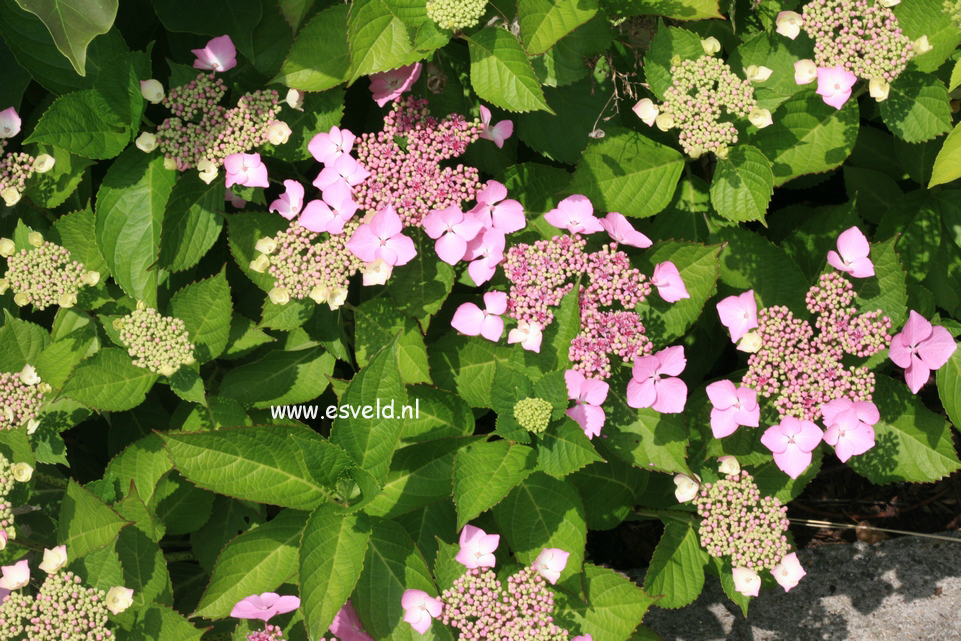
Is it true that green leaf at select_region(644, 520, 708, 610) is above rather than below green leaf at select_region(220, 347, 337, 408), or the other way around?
below

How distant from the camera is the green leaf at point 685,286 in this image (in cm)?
206

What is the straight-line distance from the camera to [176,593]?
8.29 feet

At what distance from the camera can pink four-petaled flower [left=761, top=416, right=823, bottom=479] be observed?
1970 mm

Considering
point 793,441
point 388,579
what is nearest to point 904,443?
point 793,441

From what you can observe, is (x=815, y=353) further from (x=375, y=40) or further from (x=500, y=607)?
(x=375, y=40)

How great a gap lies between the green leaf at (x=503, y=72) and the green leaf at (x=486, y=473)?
76 centimetres

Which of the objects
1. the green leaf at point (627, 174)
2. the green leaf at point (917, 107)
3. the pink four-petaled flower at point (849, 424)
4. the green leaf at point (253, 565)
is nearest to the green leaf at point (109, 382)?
the green leaf at point (253, 565)

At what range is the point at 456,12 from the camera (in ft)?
6.07

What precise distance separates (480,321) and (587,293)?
264 mm

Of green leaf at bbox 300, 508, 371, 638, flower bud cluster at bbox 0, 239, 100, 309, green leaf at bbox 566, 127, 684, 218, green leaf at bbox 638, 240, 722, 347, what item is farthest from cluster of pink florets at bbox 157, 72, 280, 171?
green leaf at bbox 638, 240, 722, 347

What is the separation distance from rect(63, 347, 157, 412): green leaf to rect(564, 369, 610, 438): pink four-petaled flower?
1.00 meters

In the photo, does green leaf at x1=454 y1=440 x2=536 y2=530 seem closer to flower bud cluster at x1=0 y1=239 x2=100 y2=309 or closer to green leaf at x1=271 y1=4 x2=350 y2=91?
green leaf at x1=271 y1=4 x2=350 y2=91

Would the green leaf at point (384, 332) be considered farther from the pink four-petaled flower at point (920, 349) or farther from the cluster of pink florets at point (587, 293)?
the pink four-petaled flower at point (920, 349)

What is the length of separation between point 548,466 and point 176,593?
129 cm
